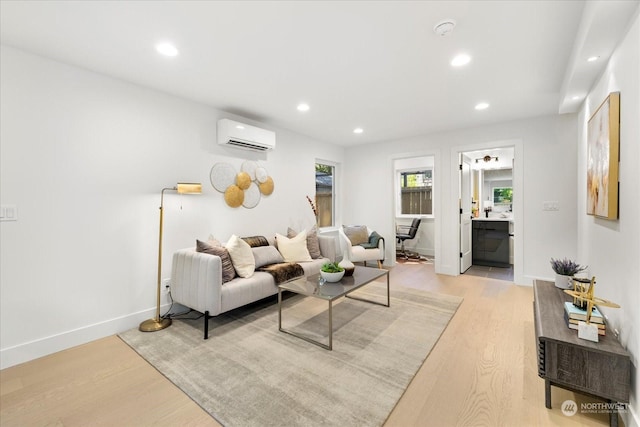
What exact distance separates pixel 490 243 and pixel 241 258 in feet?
15.9

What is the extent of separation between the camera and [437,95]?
3193 mm

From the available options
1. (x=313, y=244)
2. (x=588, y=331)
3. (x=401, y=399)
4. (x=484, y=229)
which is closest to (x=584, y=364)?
(x=588, y=331)

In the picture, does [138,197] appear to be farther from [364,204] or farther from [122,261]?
[364,204]

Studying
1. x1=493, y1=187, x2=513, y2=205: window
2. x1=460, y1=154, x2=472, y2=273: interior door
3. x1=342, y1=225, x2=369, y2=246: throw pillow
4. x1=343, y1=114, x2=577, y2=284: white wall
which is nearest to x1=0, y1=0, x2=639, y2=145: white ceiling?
x1=343, y1=114, x2=577, y2=284: white wall

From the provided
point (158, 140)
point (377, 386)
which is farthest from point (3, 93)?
point (377, 386)

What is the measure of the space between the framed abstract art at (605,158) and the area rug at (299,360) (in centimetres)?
165

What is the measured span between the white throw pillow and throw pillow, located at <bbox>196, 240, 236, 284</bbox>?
101cm

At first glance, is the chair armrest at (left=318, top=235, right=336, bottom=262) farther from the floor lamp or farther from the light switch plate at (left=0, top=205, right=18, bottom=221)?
the light switch plate at (left=0, top=205, right=18, bottom=221)

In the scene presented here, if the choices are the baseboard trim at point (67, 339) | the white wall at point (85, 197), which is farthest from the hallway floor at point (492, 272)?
the baseboard trim at point (67, 339)

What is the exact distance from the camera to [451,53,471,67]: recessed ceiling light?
2.35 meters

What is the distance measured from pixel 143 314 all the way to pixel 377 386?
250 cm

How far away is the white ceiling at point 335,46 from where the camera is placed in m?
1.76

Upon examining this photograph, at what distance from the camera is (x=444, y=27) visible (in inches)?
75.4

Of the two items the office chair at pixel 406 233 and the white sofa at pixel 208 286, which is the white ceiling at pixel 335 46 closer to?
the white sofa at pixel 208 286
